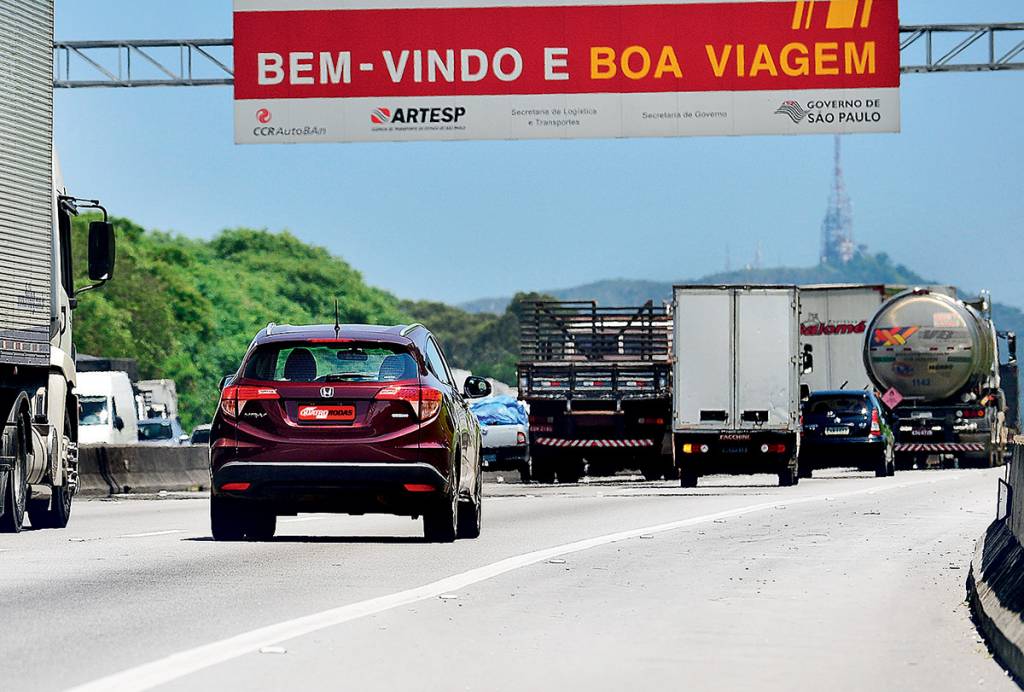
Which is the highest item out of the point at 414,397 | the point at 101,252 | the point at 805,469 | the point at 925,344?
the point at 101,252

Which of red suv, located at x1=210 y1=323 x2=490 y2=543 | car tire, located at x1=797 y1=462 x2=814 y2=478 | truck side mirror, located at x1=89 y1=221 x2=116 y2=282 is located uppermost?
truck side mirror, located at x1=89 y1=221 x2=116 y2=282

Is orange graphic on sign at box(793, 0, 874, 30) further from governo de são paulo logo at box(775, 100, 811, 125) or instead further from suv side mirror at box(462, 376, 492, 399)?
suv side mirror at box(462, 376, 492, 399)

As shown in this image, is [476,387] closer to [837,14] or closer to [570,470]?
[837,14]

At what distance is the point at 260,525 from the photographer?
17812 mm

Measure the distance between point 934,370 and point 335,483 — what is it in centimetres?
3179

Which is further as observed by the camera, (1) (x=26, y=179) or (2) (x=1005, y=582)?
(1) (x=26, y=179)

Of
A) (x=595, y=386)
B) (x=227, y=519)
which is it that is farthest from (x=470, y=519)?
(x=595, y=386)

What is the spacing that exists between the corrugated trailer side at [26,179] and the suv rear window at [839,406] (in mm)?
22821

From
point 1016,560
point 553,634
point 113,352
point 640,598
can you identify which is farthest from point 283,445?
point 113,352

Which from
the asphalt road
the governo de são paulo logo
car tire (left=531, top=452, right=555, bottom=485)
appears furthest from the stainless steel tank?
the asphalt road

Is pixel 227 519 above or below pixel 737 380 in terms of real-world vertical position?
below

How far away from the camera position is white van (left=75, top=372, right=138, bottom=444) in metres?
40.6

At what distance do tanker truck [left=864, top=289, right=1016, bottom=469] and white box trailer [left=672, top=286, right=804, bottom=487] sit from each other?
1239 centimetres

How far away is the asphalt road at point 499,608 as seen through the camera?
9.09m
